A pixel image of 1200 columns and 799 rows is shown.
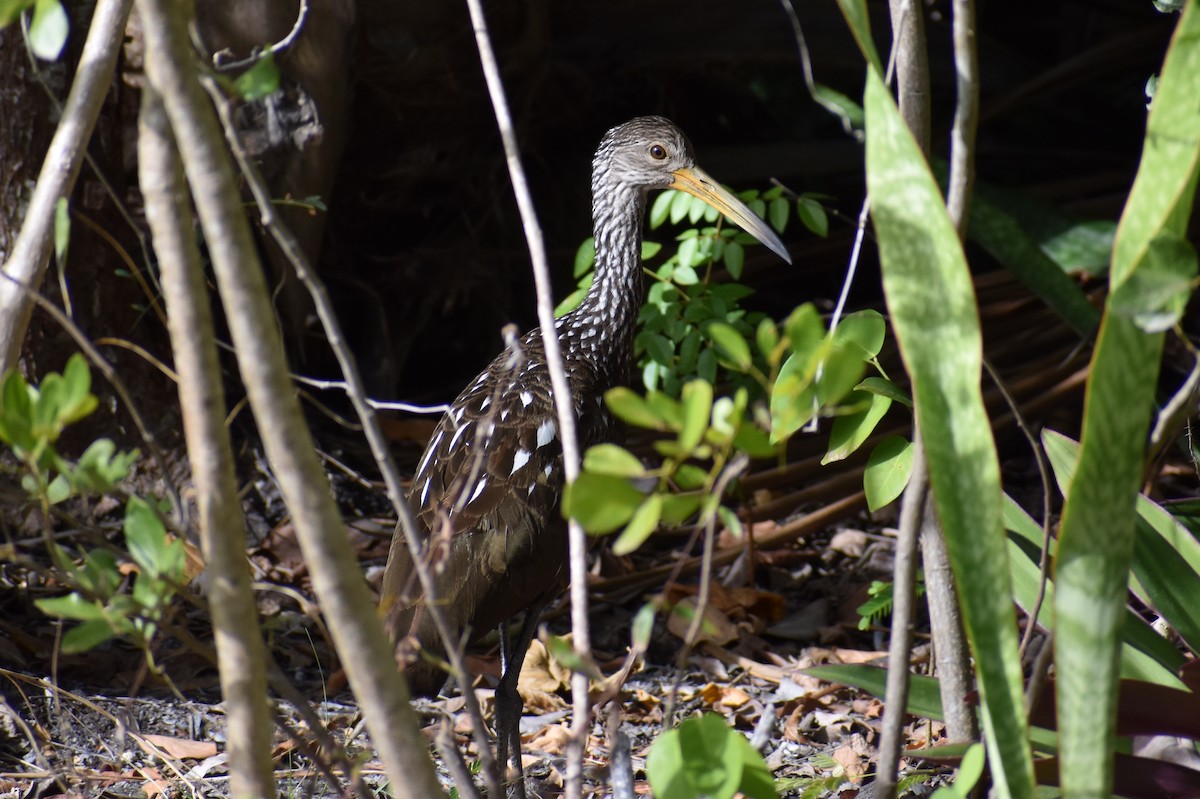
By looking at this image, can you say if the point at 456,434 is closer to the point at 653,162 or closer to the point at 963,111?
the point at 653,162

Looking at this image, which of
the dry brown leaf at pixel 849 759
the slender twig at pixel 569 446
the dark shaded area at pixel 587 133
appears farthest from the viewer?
the dark shaded area at pixel 587 133

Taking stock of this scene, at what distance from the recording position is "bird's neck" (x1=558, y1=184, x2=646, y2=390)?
317cm

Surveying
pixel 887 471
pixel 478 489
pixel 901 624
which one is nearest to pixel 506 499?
pixel 478 489

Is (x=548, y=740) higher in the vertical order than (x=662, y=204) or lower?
lower

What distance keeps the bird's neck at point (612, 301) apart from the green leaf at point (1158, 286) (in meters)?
2.09

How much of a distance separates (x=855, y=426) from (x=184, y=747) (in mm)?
1782

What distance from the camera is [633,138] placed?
3.40m

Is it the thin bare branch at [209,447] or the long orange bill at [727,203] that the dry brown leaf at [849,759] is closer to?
the long orange bill at [727,203]

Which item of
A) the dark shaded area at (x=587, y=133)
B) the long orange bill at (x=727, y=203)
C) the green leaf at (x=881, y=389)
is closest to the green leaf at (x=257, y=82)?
the green leaf at (x=881, y=389)

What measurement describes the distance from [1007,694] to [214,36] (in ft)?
9.79

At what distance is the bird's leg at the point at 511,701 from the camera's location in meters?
2.68

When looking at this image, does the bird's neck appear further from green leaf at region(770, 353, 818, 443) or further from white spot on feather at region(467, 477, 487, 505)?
green leaf at region(770, 353, 818, 443)

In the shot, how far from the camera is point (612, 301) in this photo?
3.25 meters

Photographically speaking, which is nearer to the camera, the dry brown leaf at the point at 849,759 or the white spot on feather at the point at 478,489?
the dry brown leaf at the point at 849,759
